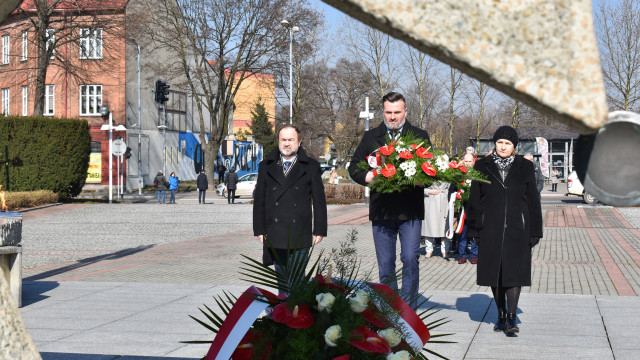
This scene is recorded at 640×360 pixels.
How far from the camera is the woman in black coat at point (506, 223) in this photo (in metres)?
6.87

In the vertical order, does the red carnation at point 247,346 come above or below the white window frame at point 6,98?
below

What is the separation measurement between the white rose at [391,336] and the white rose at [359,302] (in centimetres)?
11

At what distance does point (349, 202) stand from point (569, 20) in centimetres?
3032

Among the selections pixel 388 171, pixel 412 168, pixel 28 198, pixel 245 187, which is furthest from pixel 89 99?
pixel 412 168

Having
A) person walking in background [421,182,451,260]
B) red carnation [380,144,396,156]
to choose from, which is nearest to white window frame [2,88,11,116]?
person walking in background [421,182,451,260]

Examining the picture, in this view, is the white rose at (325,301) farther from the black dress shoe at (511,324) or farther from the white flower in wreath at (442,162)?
the black dress shoe at (511,324)

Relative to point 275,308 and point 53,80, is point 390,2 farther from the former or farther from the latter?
point 53,80

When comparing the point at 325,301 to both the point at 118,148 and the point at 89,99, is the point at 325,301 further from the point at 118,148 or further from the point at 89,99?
the point at 89,99

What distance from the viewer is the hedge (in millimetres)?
28531

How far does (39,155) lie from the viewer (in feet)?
94.7

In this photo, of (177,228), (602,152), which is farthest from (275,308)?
(177,228)

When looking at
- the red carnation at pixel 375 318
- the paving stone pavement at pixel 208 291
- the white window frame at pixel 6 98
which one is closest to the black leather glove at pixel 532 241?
the paving stone pavement at pixel 208 291

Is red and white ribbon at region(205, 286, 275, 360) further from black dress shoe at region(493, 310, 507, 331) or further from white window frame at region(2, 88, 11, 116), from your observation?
white window frame at region(2, 88, 11, 116)

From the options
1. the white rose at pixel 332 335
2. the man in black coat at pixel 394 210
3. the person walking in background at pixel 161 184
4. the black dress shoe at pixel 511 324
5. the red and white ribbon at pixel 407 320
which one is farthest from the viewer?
the person walking in background at pixel 161 184
